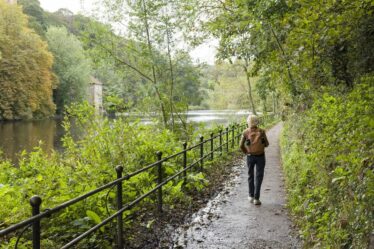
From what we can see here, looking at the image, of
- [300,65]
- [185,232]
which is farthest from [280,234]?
[300,65]

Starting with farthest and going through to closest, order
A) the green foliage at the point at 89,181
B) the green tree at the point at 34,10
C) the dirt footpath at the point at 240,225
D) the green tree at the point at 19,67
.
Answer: the green tree at the point at 34,10 < the green tree at the point at 19,67 < the dirt footpath at the point at 240,225 < the green foliage at the point at 89,181

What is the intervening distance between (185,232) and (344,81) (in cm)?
480

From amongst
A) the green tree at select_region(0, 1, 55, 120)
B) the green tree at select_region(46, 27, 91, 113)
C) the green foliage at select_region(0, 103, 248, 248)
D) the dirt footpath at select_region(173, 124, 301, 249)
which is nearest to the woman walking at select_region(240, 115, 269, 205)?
the dirt footpath at select_region(173, 124, 301, 249)

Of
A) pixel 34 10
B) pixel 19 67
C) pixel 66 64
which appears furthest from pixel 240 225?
pixel 34 10

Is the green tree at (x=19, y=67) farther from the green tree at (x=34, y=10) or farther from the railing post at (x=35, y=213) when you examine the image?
the railing post at (x=35, y=213)

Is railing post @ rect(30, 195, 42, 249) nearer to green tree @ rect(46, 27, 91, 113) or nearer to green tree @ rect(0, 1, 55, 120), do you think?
green tree @ rect(0, 1, 55, 120)

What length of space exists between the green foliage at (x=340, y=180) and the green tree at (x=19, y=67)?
4986 centimetres

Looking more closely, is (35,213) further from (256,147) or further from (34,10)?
(34,10)

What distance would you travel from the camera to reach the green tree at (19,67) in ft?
161

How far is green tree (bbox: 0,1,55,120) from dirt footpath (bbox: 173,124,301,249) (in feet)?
159

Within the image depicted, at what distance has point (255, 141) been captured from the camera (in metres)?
7.11

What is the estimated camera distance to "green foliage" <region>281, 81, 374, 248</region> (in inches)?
138

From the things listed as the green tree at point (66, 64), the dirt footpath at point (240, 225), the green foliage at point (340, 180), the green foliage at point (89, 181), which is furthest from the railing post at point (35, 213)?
the green tree at point (66, 64)

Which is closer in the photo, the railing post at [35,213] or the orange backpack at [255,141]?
the railing post at [35,213]
